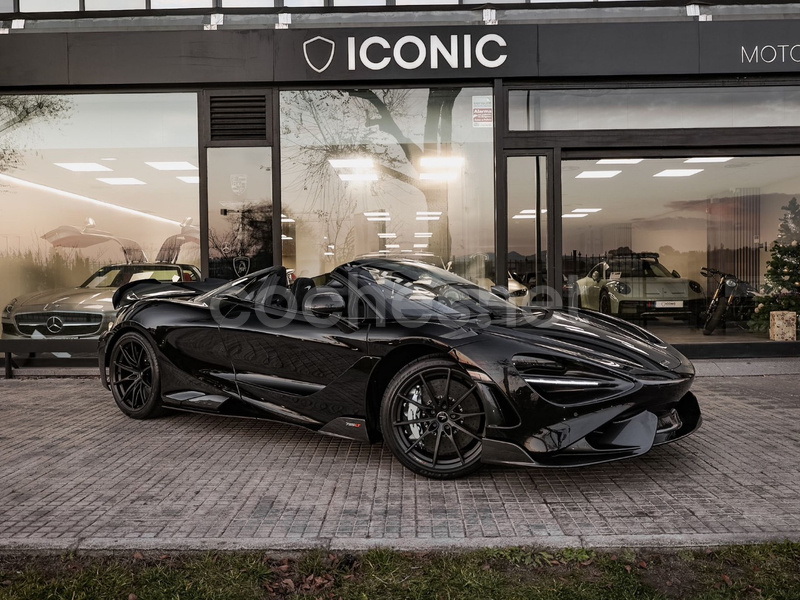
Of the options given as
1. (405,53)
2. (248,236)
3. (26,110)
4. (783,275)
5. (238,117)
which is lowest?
(783,275)

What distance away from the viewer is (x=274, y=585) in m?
2.67

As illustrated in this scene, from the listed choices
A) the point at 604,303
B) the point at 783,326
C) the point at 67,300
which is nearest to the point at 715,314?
the point at 783,326

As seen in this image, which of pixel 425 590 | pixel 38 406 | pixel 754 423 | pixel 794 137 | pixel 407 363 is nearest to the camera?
pixel 425 590

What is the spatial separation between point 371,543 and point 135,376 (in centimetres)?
Answer: 332

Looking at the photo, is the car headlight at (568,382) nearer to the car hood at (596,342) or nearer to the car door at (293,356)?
the car hood at (596,342)

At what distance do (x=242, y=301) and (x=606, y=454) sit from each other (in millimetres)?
2889

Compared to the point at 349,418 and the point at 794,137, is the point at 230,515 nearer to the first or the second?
the point at 349,418

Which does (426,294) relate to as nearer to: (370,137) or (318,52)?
(370,137)

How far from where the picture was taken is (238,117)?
884cm

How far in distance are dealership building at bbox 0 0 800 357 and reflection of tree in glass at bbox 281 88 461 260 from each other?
3cm

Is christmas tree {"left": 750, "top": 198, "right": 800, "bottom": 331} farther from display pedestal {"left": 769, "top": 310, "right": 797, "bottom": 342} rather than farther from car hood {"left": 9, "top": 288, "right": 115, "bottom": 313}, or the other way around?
car hood {"left": 9, "top": 288, "right": 115, "bottom": 313}

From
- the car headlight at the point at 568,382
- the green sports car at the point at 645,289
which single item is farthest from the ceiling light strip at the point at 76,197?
the car headlight at the point at 568,382

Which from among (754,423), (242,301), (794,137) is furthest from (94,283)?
(794,137)

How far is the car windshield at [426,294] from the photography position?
13.8 ft
